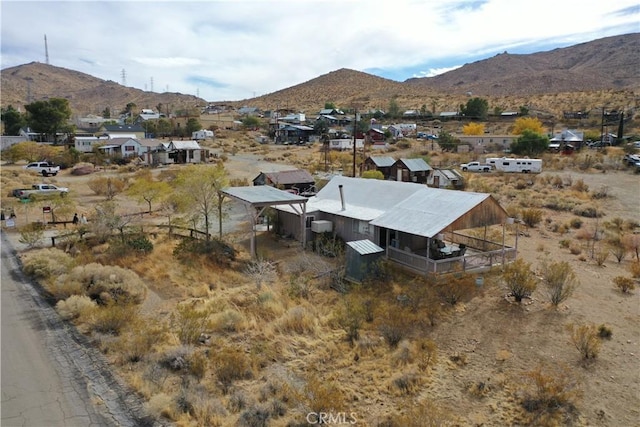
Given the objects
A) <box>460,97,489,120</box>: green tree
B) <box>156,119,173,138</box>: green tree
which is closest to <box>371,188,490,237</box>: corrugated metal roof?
<box>156,119,173,138</box>: green tree

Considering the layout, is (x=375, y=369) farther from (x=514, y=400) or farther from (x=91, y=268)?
(x=91, y=268)

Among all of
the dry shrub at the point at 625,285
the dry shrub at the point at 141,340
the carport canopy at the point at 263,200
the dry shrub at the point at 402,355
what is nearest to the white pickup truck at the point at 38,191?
the carport canopy at the point at 263,200

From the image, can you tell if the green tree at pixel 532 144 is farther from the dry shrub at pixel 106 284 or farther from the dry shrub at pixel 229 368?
the dry shrub at pixel 229 368

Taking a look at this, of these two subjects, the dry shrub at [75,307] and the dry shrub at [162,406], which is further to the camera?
the dry shrub at [75,307]

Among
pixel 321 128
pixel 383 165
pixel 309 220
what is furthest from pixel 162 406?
pixel 321 128

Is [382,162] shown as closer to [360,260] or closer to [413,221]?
[413,221]

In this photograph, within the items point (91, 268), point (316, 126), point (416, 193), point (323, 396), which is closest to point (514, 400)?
point (323, 396)
